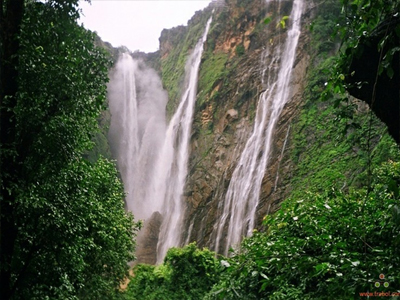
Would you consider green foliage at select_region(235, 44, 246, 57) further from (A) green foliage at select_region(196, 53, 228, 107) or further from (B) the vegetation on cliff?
(B) the vegetation on cliff

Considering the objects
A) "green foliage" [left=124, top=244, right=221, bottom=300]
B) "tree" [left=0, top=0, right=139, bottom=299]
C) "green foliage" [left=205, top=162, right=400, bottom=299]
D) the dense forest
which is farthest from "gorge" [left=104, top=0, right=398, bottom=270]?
"green foliage" [left=205, top=162, right=400, bottom=299]

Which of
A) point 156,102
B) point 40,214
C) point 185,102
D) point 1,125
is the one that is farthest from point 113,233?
point 156,102

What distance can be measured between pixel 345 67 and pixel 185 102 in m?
29.7

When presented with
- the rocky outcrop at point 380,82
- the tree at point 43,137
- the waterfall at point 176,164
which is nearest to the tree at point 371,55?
the rocky outcrop at point 380,82

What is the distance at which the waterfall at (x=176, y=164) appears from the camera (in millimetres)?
26234

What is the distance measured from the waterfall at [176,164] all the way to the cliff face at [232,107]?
51.5 inches

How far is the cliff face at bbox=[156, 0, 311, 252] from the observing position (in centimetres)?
1994

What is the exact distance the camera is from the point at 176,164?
3003 centimetres

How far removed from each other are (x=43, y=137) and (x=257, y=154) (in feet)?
51.7

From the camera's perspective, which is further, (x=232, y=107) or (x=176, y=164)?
(x=176, y=164)

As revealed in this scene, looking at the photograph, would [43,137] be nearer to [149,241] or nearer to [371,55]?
[371,55]

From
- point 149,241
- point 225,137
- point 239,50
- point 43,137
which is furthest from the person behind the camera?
point 149,241

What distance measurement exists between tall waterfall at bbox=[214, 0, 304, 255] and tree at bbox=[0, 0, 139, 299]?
12.3 metres

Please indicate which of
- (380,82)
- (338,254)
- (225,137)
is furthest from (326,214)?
(225,137)
